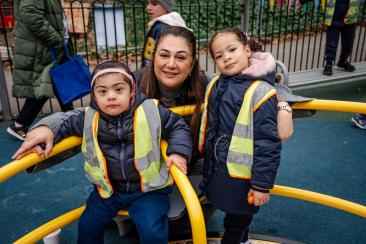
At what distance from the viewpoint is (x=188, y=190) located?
1.59 metres

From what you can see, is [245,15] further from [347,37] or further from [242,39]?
[242,39]

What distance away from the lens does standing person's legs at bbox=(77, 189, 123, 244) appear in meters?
1.99

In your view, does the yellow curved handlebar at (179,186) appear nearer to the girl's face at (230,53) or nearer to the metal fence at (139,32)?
the girl's face at (230,53)

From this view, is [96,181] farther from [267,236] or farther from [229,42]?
[267,236]

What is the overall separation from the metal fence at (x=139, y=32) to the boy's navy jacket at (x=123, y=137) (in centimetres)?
340

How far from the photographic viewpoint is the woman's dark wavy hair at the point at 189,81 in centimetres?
220

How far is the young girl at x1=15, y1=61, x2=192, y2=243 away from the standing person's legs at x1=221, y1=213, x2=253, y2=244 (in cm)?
35

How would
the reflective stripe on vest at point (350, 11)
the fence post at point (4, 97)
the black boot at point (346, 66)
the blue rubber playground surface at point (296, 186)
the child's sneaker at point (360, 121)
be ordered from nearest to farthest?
the blue rubber playground surface at point (296, 186)
the child's sneaker at point (360, 121)
the fence post at point (4, 97)
the reflective stripe on vest at point (350, 11)
the black boot at point (346, 66)

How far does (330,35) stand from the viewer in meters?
6.05

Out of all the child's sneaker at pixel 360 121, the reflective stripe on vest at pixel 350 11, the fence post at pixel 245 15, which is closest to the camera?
the child's sneaker at pixel 360 121

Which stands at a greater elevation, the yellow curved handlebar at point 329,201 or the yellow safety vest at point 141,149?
the yellow safety vest at point 141,149

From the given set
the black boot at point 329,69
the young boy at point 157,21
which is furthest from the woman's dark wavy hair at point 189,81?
the black boot at point 329,69

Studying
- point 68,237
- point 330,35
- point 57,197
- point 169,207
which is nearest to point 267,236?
point 169,207

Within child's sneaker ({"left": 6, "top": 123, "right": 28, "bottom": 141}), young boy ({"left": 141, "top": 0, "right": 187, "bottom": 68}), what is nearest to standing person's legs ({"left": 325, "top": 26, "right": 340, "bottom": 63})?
young boy ({"left": 141, "top": 0, "right": 187, "bottom": 68})
